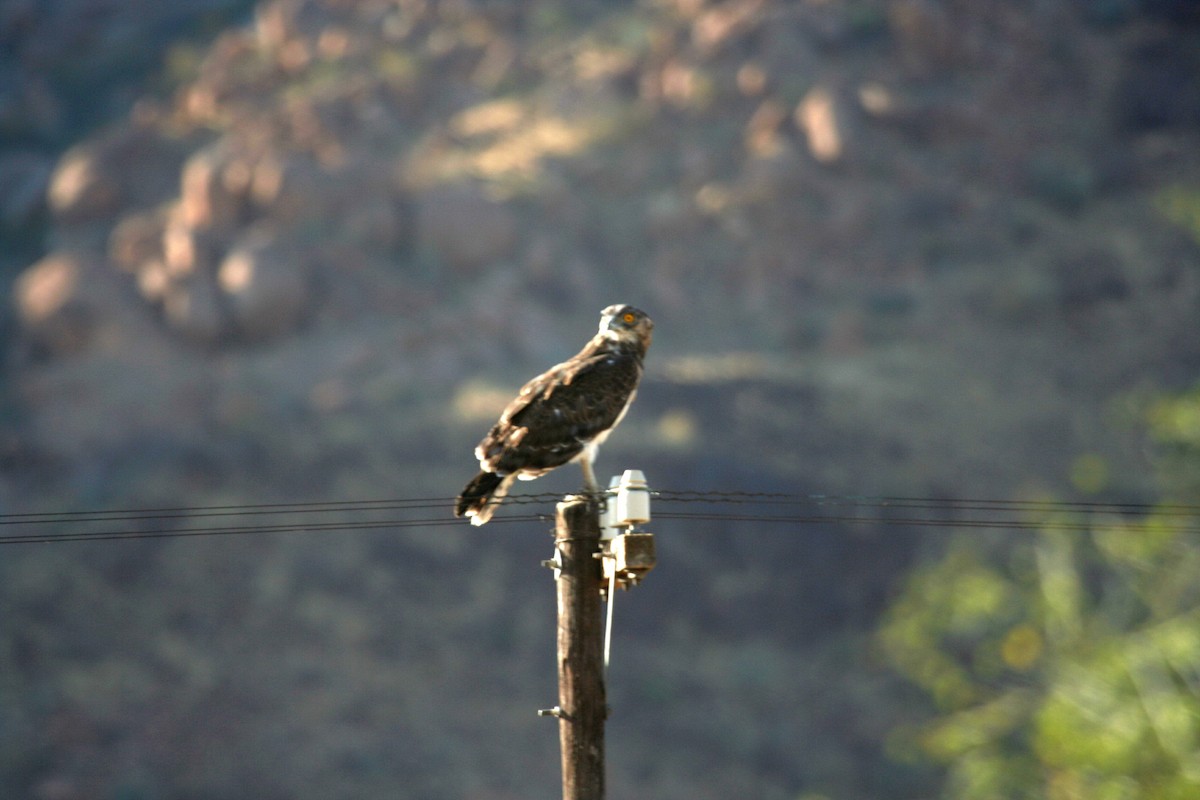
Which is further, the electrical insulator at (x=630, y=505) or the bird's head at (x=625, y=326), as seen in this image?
the bird's head at (x=625, y=326)

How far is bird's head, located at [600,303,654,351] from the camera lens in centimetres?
1306

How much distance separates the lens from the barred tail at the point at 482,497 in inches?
438

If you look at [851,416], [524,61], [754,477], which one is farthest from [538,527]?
[524,61]

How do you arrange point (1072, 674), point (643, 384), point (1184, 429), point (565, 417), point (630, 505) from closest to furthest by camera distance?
point (630, 505) < point (565, 417) < point (1184, 429) < point (1072, 674) < point (643, 384)

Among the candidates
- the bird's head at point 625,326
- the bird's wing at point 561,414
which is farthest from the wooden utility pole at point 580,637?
the bird's head at point 625,326

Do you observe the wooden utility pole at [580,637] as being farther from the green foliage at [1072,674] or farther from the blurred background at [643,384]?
the blurred background at [643,384]

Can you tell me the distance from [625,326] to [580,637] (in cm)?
353

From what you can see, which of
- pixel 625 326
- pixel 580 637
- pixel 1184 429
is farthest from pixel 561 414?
pixel 1184 429

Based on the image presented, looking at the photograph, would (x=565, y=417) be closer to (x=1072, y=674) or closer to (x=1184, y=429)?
(x=1184, y=429)

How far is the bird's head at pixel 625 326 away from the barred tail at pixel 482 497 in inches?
76.8

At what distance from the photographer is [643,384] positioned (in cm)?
5034

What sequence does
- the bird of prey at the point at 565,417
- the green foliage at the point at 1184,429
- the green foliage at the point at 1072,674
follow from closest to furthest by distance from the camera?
1. the bird of prey at the point at 565,417
2. the green foliage at the point at 1072,674
3. the green foliage at the point at 1184,429

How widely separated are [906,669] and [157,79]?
141ft

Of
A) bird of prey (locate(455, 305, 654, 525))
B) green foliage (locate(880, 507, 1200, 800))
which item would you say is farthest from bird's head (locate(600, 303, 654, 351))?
green foliage (locate(880, 507, 1200, 800))
